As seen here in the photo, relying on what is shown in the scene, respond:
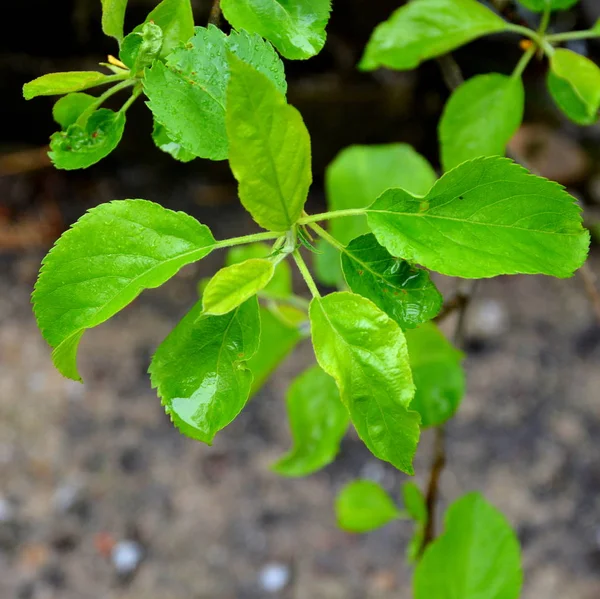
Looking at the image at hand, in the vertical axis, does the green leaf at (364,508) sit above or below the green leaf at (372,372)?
below

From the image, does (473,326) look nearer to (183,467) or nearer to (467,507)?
(183,467)

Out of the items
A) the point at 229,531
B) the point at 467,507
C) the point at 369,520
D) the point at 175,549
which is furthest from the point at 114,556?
the point at 467,507

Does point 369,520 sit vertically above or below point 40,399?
above

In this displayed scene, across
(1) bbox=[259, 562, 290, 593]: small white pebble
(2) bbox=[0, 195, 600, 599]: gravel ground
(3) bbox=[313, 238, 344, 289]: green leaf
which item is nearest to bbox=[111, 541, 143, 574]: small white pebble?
(2) bbox=[0, 195, 600, 599]: gravel ground

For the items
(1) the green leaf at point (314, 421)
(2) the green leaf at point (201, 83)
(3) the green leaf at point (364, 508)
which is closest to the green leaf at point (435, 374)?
(1) the green leaf at point (314, 421)

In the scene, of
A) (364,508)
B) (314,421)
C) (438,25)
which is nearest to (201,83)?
(438,25)

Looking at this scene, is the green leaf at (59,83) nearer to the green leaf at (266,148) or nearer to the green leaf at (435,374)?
the green leaf at (266,148)

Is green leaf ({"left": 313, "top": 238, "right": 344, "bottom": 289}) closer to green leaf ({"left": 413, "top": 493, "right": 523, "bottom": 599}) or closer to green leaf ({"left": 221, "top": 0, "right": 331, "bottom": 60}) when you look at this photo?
green leaf ({"left": 413, "top": 493, "right": 523, "bottom": 599})
